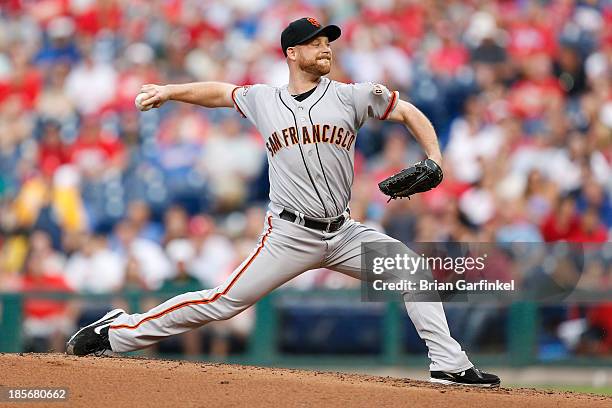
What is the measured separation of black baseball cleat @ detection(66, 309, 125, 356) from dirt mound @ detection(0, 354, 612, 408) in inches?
3.3

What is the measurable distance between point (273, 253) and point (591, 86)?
633 centimetres

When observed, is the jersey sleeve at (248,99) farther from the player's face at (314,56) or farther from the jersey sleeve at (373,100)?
the jersey sleeve at (373,100)

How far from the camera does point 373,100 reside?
20.4 feet

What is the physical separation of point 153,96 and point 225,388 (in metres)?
1.59

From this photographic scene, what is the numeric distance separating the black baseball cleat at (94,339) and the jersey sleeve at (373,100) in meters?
1.81

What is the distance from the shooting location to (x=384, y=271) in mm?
6328

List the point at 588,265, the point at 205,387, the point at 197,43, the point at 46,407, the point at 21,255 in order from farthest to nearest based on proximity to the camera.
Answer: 1. the point at 197,43
2. the point at 21,255
3. the point at 588,265
4. the point at 205,387
5. the point at 46,407

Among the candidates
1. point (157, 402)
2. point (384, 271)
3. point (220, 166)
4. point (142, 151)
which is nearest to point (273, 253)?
point (384, 271)

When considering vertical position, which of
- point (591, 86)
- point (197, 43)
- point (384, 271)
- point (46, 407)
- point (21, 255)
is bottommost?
point (46, 407)

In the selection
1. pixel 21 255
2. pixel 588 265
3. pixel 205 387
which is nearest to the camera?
pixel 205 387

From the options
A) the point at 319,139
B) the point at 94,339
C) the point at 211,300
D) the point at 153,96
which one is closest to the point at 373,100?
the point at 319,139

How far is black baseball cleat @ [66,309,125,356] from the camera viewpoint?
6.70m

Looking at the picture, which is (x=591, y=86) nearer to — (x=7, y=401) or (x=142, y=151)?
(x=142, y=151)

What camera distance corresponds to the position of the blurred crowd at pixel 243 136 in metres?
10.5
